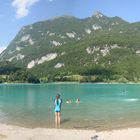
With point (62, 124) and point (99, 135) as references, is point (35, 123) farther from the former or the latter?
point (99, 135)

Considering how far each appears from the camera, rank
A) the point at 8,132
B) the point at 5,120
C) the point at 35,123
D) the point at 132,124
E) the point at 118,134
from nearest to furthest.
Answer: the point at 118,134 → the point at 8,132 → the point at 132,124 → the point at 35,123 → the point at 5,120

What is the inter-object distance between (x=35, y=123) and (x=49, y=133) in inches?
399

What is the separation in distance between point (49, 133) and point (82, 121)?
11.3 m

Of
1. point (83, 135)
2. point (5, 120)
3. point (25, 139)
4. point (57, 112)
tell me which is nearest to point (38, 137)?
point (25, 139)

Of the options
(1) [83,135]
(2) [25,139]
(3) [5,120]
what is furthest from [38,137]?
(3) [5,120]

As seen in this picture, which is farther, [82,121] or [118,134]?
[82,121]

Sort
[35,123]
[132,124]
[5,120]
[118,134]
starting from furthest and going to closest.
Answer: [5,120] → [35,123] → [132,124] → [118,134]

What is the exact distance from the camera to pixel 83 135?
26.8m

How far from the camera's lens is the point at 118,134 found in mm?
26625

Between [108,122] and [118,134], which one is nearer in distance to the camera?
[118,134]

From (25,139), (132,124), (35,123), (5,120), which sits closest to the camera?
(25,139)

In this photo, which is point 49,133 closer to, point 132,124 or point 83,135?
point 83,135

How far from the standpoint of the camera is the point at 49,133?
28.1 m

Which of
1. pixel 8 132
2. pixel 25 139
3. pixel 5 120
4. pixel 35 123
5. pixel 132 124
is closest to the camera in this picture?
pixel 25 139
